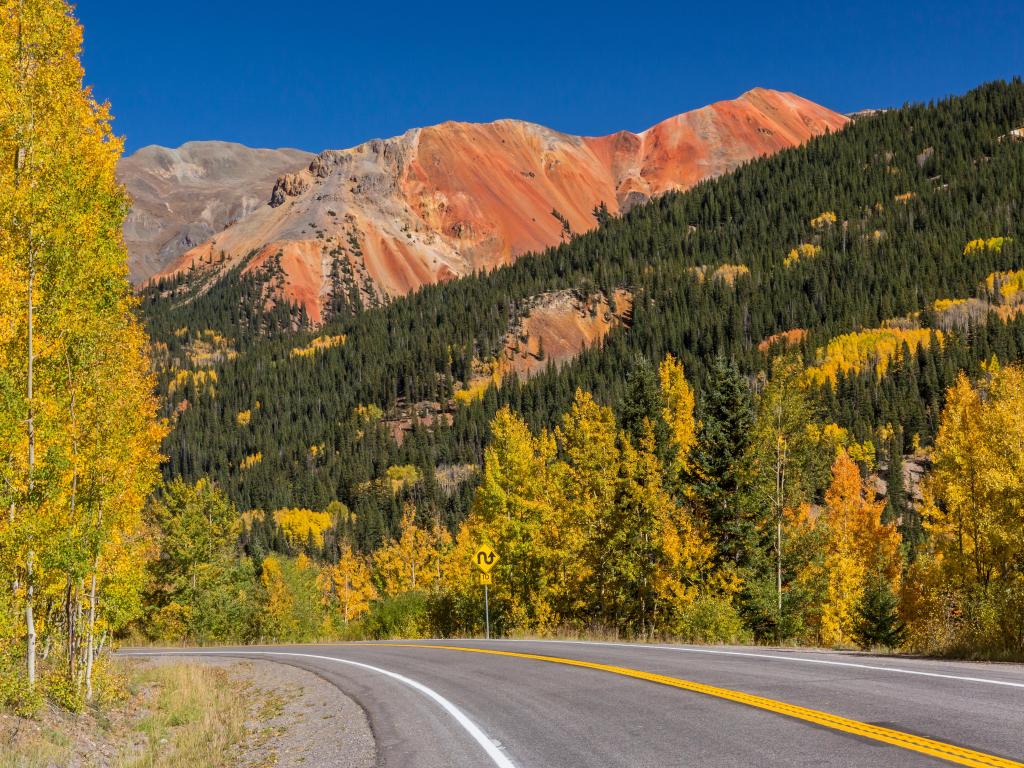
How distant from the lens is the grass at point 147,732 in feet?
35.3

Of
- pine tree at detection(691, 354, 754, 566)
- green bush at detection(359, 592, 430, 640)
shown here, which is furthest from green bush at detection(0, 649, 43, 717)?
green bush at detection(359, 592, 430, 640)

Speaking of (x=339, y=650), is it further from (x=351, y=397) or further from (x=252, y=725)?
(x=351, y=397)

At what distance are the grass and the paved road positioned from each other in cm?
243

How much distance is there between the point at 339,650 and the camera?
26.0 meters

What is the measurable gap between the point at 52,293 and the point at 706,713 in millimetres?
12432

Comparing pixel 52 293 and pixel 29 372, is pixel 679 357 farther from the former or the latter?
pixel 29 372

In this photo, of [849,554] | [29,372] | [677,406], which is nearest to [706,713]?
[29,372]

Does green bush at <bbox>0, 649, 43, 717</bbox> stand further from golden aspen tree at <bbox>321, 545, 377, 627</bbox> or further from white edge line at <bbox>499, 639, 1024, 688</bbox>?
golden aspen tree at <bbox>321, 545, 377, 627</bbox>

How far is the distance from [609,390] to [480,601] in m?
109

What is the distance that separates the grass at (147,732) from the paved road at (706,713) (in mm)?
2430

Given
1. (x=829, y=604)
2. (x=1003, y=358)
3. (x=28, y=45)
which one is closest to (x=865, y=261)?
(x=1003, y=358)

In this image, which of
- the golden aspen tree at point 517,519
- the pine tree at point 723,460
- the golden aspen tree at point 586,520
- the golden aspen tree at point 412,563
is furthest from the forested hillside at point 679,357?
the pine tree at point 723,460

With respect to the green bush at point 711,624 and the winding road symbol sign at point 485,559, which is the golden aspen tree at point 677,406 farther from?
the green bush at point 711,624

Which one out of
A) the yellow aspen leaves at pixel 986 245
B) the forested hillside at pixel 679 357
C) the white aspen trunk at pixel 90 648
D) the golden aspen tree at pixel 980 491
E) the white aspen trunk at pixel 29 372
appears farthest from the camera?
the yellow aspen leaves at pixel 986 245
